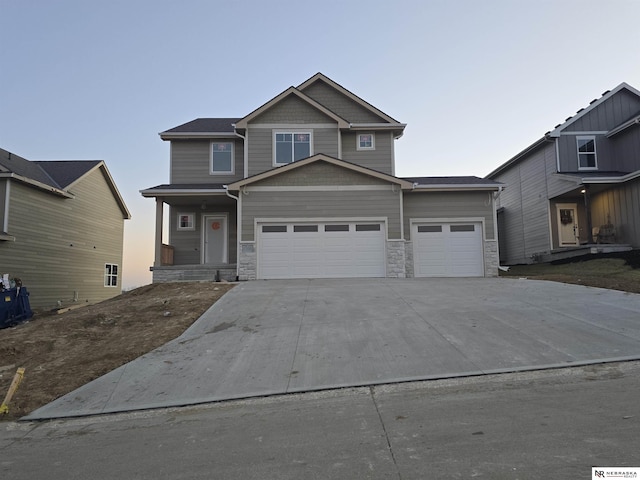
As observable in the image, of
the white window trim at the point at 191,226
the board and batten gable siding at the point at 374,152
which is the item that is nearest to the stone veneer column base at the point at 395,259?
the board and batten gable siding at the point at 374,152

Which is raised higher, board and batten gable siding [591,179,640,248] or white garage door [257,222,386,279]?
board and batten gable siding [591,179,640,248]

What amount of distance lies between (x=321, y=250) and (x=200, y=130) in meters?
8.06

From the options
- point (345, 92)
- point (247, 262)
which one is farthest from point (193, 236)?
point (345, 92)

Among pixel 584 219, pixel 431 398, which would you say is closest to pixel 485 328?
pixel 431 398

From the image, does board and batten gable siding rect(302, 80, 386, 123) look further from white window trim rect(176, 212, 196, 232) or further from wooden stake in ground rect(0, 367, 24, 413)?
wooden stake in ground rect(0, 367, 24, 413)

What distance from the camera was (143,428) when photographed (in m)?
5.01

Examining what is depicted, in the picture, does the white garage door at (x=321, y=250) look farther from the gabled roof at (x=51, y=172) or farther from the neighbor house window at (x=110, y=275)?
the neighbor house window at (x=110, y=275)

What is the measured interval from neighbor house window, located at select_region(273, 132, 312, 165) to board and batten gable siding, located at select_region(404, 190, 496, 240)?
4.49 metres

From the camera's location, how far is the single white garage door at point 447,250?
1659cm

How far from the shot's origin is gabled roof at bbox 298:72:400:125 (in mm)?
18938

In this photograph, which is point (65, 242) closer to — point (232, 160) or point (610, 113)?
point (232, 160)

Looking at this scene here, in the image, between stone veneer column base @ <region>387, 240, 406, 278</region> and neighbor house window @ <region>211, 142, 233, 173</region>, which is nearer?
stone veneer column base @ <region>387, 240, 406, 278</region>

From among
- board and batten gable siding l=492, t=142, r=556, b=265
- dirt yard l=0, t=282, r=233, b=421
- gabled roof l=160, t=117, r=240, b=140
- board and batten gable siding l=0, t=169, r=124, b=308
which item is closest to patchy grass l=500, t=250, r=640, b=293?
board and batten gable siding l=492, t=142, r=556, b=265

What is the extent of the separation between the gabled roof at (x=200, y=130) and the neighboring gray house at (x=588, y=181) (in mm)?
14198
